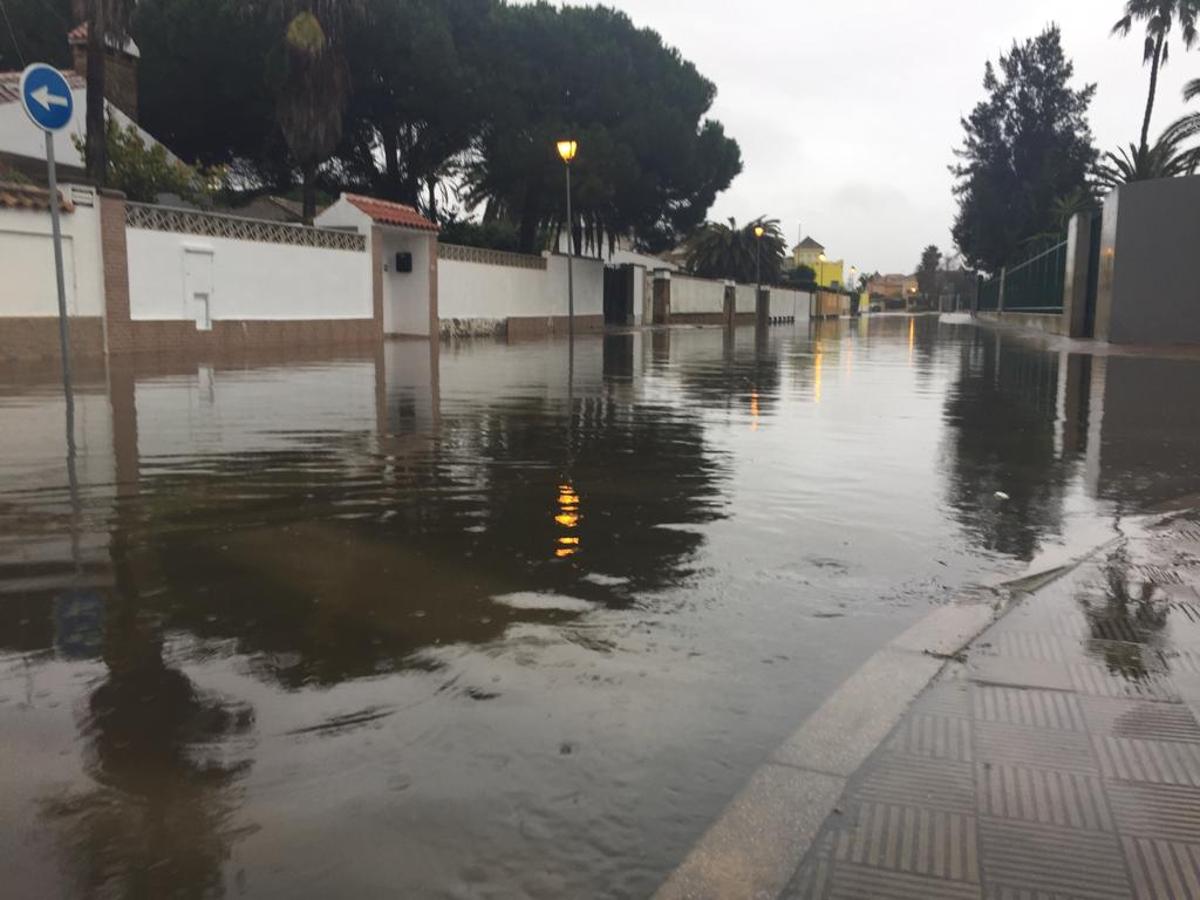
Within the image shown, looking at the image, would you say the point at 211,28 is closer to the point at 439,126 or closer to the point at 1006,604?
the point at 439,126

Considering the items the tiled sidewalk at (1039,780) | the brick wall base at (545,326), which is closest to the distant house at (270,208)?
the brick wall base at (545,326)

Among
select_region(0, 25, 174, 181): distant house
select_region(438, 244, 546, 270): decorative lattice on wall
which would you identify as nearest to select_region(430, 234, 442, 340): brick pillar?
select_region(438, 244, 546, 270): decorative lattice on wall

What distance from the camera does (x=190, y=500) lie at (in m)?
6.00

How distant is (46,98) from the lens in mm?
8508

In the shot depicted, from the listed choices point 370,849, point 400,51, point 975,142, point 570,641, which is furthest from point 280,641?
point 975,142

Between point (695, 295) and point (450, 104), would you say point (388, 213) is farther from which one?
point (695, 295)

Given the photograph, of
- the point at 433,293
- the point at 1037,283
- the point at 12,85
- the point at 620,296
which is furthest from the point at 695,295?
the point at 12,85

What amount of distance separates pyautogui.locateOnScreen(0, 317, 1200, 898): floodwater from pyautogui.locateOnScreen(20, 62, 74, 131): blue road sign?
2.71 metres

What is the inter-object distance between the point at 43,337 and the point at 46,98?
836 cm

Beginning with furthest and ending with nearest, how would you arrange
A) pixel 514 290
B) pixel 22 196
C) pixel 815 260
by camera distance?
pixel 815 260 < pixel 514 290 < pixel 22 196

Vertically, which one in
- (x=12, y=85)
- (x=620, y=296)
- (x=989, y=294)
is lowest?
(x=620, y=296)

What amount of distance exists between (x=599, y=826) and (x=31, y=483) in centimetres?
547

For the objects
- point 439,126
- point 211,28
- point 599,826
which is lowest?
point 599,826

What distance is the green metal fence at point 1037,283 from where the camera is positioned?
107 feet
